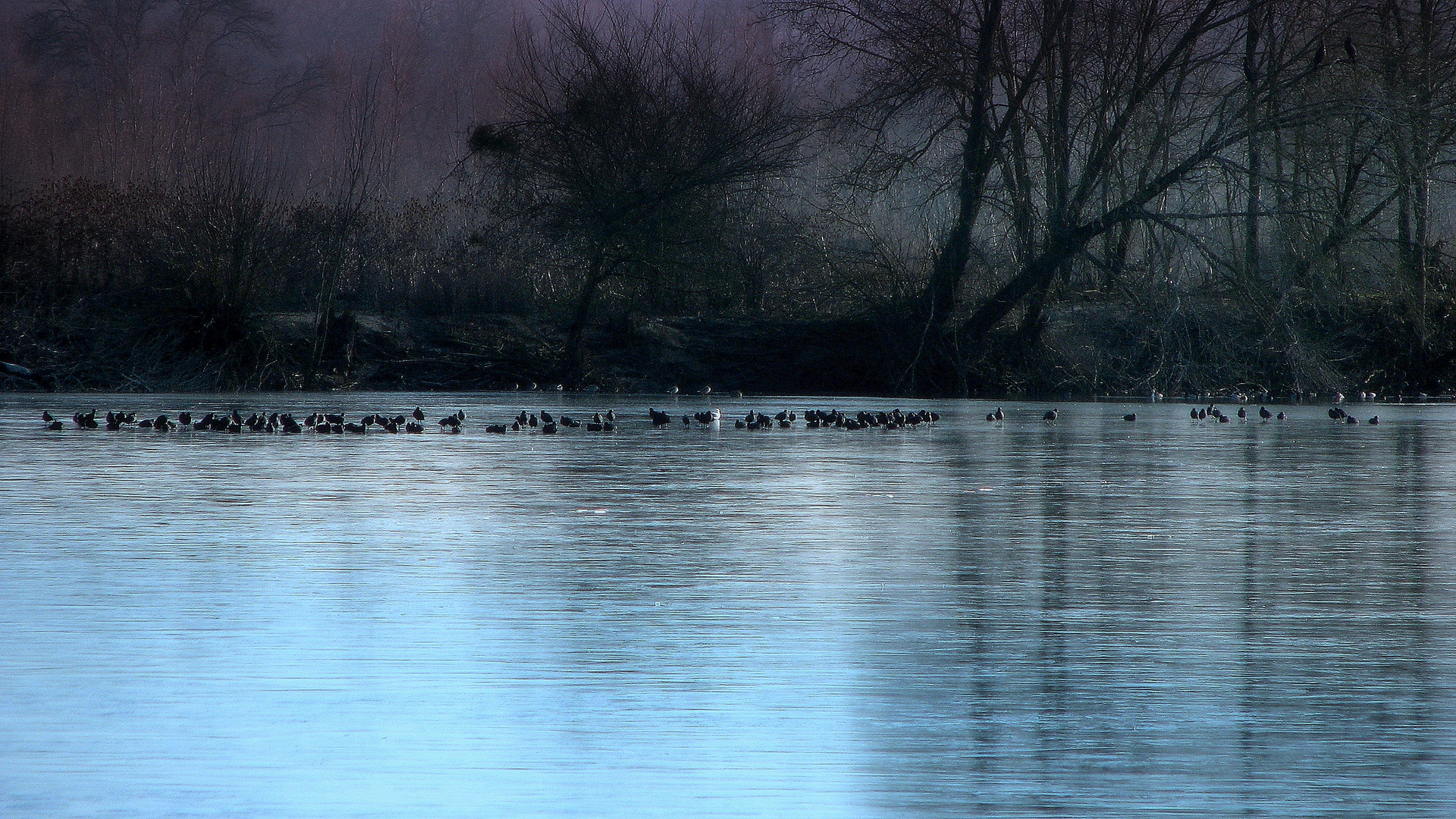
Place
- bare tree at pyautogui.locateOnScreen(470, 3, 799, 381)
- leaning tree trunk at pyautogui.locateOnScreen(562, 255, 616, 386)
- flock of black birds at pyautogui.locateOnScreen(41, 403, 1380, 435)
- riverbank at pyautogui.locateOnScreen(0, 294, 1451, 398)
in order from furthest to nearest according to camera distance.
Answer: bare tree at pyautogui.locateOnScreen(470, 3, 799, 381) < leaning tree trunk at pyautogui.locateOnScreen(562, 255, 616, 386) < riverbank at pyautogui.locateOnScreen(0, 294, 1451, 398) < flock of black birds at pyautogui.locateOnScreen(41, 403, 1380, 435)

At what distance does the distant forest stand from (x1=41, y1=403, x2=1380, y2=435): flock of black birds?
4845 millimetres

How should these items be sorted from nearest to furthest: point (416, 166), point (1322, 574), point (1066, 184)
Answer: point (1322, 574) → point (1066, 184) → point (416, 166)

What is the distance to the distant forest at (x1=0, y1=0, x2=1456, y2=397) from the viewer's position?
16.4 metres

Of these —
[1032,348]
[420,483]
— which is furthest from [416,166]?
[420,483]

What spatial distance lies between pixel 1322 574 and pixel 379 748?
267cm

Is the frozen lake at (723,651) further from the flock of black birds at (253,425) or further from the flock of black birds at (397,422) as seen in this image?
the flock of black birds at (397,422)

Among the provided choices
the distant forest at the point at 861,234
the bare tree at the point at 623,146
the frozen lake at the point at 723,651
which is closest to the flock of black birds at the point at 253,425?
the frozen lake at the point at 723,651

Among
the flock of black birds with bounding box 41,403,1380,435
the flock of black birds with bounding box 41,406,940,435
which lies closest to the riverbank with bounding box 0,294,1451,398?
the flock of black birds with bounding box 41,403,1380,435

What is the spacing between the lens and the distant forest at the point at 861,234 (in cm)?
1641

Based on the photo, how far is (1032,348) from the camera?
57.9ft

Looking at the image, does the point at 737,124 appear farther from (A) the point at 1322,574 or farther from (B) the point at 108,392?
(A) the point at 1322,574

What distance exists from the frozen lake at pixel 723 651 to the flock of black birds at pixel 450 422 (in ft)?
12.4

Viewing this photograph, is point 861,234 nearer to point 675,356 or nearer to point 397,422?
point 675,356

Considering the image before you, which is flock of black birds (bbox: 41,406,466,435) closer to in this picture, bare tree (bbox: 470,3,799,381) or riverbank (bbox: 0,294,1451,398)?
riverbank (bbox: 0,294,1451,398)
